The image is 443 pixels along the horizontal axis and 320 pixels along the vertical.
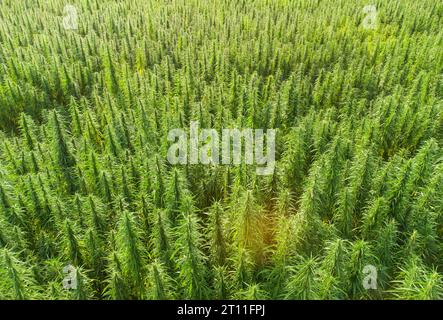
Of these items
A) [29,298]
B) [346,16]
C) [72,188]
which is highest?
[346,16]

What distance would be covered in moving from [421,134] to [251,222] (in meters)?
8.18

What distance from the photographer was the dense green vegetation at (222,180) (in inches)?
234

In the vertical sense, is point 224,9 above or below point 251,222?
above

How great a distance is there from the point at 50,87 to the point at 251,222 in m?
14.0

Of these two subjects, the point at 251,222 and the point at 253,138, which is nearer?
the point at 251,222

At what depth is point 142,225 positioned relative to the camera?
7473mm

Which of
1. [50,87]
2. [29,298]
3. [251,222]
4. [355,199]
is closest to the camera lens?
[29,298]

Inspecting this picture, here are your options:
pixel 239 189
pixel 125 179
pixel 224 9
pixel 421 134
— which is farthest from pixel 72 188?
pixel 224 9

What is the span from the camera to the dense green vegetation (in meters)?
5.95

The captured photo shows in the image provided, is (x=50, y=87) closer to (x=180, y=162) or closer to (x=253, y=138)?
(x=180, y=162)

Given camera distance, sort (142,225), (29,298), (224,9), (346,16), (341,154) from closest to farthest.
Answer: (29,298)
(142,225)
(341,154)
(346,16)
(224,9)

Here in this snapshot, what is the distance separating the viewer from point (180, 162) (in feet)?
31.4

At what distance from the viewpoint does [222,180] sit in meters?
9.15

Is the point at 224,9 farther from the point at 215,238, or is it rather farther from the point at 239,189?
the point at 215,238
